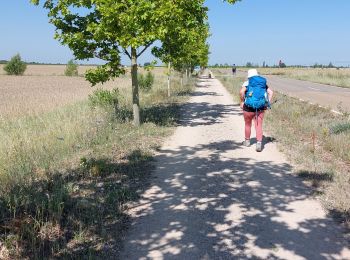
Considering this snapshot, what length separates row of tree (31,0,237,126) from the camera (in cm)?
1046

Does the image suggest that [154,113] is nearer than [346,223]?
No

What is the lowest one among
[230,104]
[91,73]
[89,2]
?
[230,104]

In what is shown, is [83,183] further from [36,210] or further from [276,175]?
[276,175]

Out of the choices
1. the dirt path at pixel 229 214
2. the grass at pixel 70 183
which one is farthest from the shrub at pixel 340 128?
the grass at pixel 70 183

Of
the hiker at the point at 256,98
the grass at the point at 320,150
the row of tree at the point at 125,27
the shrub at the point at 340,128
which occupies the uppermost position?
the row of tree at the point at 125,27

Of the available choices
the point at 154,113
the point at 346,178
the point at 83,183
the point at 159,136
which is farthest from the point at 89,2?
the point at 346,178

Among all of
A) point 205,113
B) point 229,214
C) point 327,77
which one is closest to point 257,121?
point 229,214

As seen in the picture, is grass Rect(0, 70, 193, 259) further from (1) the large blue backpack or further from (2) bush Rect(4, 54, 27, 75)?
(2) bush Rect(4, 54, 27, 75)

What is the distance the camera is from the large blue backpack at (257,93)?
9.29m

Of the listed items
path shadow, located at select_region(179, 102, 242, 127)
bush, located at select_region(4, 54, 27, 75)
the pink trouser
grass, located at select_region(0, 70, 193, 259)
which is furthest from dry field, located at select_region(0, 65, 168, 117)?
bush, located at select_region(4, 54, 27, 75)

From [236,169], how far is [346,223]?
2.89m

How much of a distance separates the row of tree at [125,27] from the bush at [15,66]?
60.5 m

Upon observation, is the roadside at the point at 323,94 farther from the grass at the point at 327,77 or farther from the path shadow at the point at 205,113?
the path shadow at the point at 205,113

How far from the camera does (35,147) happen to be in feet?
28.8
